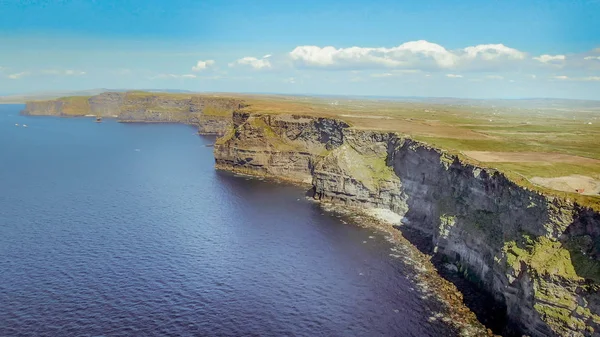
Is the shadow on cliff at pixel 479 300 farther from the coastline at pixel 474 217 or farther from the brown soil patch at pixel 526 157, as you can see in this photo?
the brown soil patch at pixel 526 157

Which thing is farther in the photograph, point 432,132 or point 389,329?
point 432,132

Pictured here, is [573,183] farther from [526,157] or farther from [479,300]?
[479,300]

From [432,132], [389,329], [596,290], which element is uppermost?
[432,132]

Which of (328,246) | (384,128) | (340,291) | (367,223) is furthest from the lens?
(384,128)

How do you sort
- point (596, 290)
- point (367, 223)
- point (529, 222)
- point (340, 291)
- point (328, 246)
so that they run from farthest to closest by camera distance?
point (367, 223) < point (328, 246) < point (340, 291) < point (529, 222) < point (596, 290)

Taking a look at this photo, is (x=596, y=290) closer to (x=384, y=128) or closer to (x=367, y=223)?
(x=367, y=223)

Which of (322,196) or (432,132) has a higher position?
(432,132)

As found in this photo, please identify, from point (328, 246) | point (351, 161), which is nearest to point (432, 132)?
point (351, 161)

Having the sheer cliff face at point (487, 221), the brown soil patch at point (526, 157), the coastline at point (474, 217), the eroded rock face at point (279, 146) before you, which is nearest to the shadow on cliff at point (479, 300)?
the coastline at point (474, 217)
